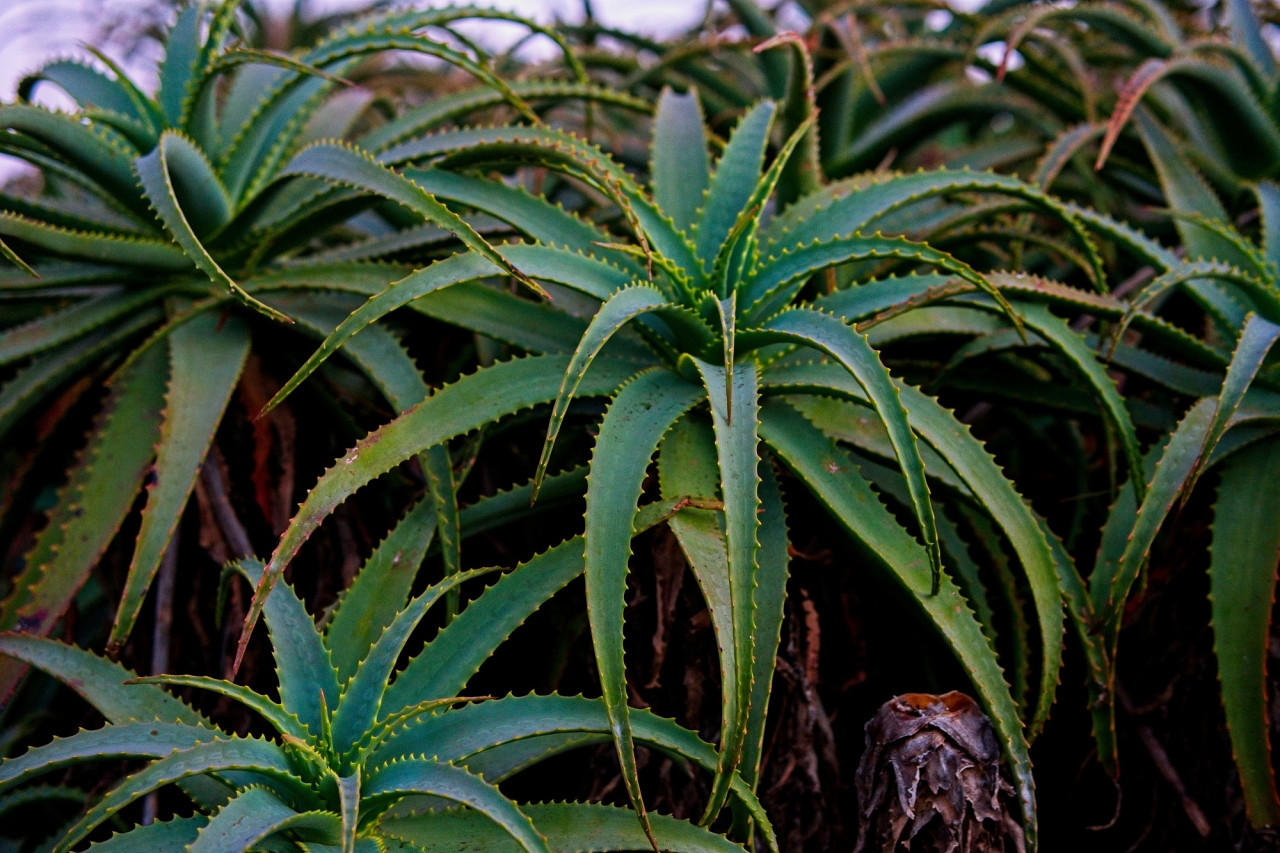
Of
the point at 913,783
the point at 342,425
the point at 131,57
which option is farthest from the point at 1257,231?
the point at 131,57

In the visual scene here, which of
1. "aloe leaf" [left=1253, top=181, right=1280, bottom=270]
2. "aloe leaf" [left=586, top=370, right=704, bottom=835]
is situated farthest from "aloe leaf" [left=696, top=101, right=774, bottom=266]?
"aloe leaf" [left=1253, top=181, right=1280, bottom=270]

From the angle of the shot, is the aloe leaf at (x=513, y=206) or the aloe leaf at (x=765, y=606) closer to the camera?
the aloe leaf at (x=765, y=606)

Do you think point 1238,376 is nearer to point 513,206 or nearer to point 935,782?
point 935,782

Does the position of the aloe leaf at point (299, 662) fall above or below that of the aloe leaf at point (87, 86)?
below

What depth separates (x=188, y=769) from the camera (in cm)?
87

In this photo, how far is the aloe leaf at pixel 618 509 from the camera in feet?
3.06

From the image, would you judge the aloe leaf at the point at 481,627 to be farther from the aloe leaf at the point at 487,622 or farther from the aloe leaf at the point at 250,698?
the aloe leaf at the point at 250,698

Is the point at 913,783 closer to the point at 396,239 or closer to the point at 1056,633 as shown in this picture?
the point at 1056,633

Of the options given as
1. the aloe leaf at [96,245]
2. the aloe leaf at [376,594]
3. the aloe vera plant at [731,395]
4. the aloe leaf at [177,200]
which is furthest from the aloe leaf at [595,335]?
the aloe leaf at [96,245]

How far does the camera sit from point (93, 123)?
4.58 feet

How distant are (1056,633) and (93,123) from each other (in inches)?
53.6

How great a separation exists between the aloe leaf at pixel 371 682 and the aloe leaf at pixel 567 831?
0.31 feet

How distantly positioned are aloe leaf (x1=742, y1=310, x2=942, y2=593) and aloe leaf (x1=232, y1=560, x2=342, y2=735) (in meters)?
0.56

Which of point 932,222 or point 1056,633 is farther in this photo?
point 932,222
